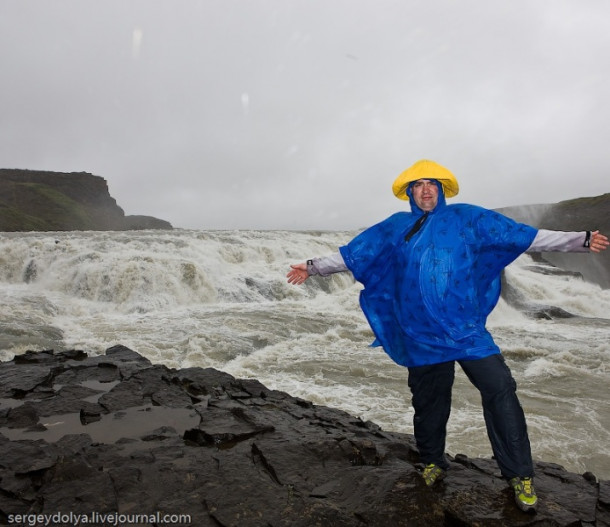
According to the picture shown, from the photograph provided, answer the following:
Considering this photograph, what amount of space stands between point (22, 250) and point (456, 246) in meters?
20.7

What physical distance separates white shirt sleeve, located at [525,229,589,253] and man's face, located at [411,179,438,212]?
0.70 metres

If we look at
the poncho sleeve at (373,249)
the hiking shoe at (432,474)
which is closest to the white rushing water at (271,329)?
the hiking shoe at (432,474)

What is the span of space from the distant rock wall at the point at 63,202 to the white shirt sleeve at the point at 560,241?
74886 mm

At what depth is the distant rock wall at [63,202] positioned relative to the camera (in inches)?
3179

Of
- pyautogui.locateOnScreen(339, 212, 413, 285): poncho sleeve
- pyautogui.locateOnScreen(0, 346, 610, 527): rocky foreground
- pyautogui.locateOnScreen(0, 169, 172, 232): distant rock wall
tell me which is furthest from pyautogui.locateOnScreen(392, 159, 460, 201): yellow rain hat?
pyautogui.locateOnScreen(0, 169, 172, 232): distant rock wall

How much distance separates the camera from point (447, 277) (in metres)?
→ 2.64

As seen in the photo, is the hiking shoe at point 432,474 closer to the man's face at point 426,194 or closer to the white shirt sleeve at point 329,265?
the white shirt sleeve at point 329,265

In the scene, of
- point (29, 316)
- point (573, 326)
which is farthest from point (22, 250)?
point (573, 326)

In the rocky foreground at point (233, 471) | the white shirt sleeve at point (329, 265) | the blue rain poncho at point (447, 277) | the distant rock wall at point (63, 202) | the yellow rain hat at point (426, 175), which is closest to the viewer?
the rocky foreground at point (233, 471)

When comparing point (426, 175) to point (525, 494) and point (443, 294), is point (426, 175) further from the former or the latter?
point (525, 494)

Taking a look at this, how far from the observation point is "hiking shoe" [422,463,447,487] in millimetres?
2859

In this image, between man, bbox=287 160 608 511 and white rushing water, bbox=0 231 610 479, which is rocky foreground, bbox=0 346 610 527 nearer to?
man, bbox=287 160 608 511

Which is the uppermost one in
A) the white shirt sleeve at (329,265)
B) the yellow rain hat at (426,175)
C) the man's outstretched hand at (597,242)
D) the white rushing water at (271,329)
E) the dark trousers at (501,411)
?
the yellow rain hat at (426,175)

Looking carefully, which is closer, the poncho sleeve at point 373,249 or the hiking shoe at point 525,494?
the hiking shoe at point 525,494
